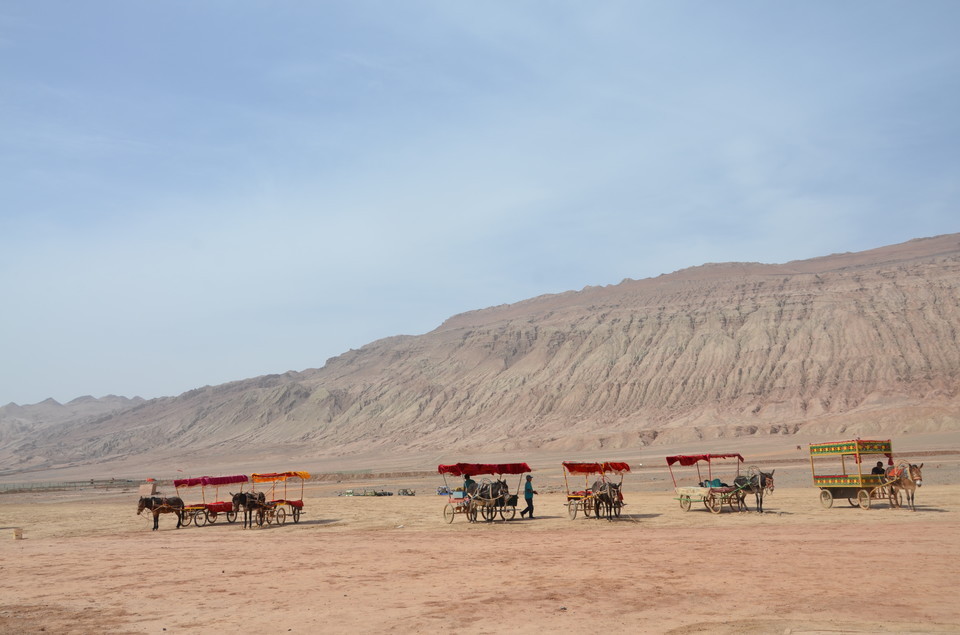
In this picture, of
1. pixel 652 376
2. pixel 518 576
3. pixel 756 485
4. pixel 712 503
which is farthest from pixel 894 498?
pixel 652 376

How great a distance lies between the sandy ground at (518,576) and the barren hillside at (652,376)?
63.8 metres

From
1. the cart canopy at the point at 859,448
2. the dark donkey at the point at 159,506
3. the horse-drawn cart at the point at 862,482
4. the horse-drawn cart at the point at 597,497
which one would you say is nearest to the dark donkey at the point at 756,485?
the horse-drawn cart at the point at 862,482

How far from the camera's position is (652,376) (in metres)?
112

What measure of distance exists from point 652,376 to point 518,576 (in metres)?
99.4

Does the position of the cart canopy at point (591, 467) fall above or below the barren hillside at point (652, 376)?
below

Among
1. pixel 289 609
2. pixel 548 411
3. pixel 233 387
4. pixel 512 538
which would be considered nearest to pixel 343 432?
pixel 548 411

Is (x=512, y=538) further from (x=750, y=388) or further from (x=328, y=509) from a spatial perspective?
(x=750, y=388)

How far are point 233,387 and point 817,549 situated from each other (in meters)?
173

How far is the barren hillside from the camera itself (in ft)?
308

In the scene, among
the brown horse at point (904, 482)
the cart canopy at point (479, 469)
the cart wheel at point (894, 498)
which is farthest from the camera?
the cart canopy at point (479, 469)

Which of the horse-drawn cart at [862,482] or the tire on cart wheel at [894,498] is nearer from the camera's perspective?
the tire on cart wheel at [894,498]

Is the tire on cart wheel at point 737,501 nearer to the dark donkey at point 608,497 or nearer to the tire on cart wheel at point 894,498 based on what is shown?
the dark donkey at point 608,497

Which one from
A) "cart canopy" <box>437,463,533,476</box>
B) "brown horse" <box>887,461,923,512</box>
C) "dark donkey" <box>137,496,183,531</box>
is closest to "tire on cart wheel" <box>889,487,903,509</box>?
"brown horse" <box>887,461,923,512</box>

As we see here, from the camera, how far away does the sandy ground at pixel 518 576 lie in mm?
11516
